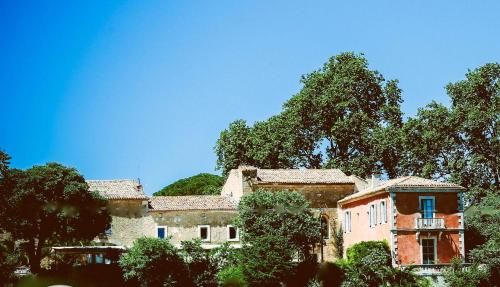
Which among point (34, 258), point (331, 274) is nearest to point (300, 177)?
point (331, 274)

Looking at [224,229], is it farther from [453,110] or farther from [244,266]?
[453,110]

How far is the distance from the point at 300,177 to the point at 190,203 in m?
8.04

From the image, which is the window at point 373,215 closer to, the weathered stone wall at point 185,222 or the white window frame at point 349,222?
the white window frame at point 349,222

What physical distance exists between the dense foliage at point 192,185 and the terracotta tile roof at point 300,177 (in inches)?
988

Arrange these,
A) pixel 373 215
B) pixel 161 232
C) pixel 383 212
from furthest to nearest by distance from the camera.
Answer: pixel 161 232, pixel 373 215, pixel 383 212

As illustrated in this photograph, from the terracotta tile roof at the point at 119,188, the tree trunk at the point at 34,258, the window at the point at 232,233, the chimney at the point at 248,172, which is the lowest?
the tree trunk at the point at 34,258

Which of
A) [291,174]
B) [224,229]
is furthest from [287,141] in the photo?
[224,229]

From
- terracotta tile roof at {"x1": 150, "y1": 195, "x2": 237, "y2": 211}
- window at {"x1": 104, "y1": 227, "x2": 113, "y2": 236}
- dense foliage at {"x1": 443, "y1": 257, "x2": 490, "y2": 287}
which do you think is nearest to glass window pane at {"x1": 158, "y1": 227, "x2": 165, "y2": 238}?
terracotta tile roof at {"x1": 150, "y1": 195, "x2": 237, "y2": 211}

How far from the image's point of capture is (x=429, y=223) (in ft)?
135

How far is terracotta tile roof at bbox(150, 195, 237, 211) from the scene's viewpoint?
4809 centimetres

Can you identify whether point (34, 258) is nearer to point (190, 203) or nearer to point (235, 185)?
point (190, 203)

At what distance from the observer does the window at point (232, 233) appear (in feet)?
159

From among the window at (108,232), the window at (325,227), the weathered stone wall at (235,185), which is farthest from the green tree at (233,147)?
the window at (108,232)

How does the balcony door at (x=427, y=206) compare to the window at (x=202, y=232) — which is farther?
the window at (x=202, y=232)
